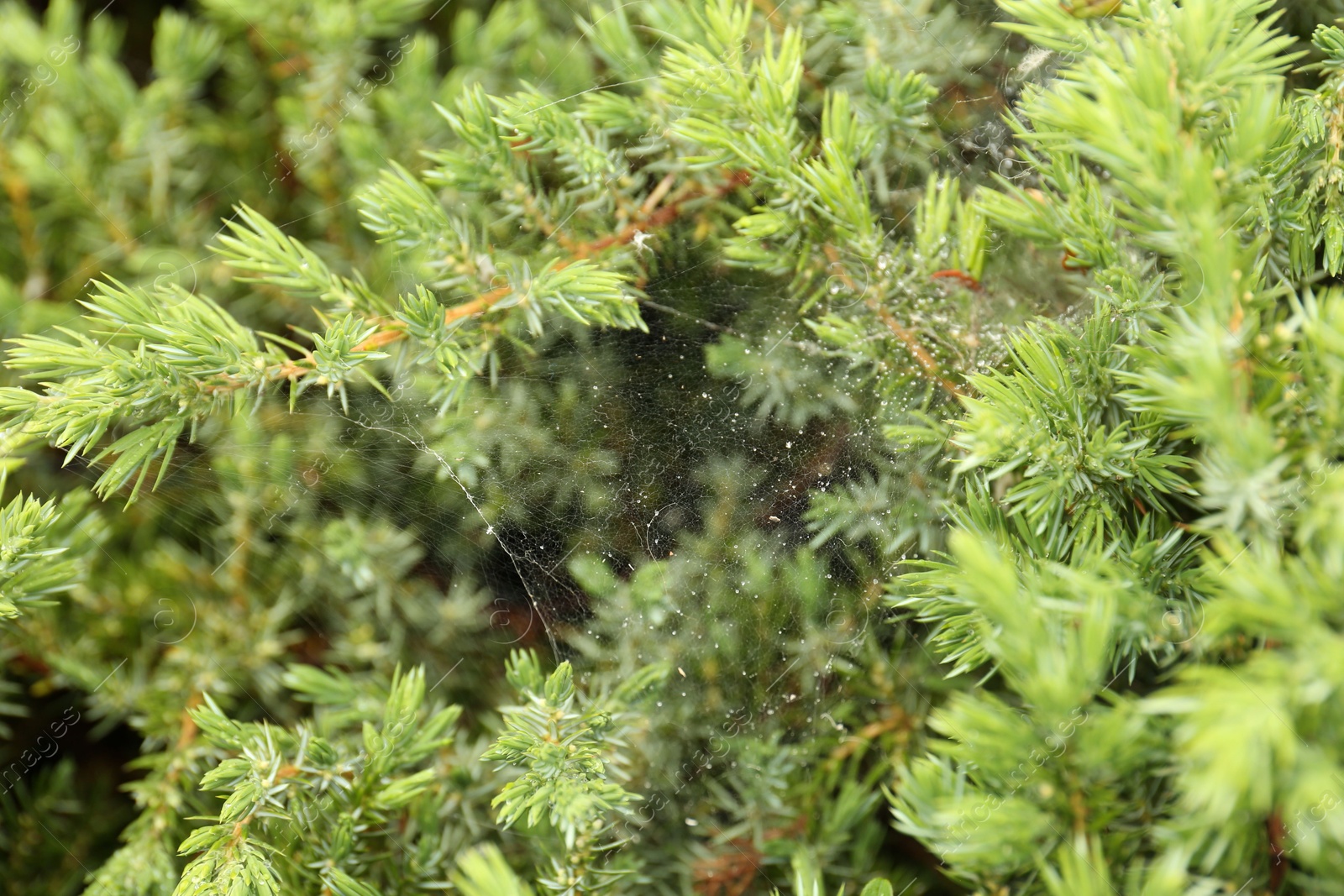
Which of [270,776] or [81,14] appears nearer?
[270,776]

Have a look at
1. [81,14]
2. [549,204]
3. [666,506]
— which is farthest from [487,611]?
[81,14]

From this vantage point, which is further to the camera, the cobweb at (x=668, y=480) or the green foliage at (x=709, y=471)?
the cobweb at (x=668, y=480)

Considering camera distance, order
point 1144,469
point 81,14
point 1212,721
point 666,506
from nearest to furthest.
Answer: point 1212,721, point 1144,469, point 666,506, point 81,14

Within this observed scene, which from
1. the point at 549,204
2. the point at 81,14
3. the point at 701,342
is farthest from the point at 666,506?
the point at 81,14

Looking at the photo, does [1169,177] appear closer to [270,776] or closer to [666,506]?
[666,506]

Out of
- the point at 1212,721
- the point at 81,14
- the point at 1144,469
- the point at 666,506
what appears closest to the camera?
the point at 1212,721

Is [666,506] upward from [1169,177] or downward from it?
downward

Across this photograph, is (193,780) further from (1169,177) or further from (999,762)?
(1169,177)

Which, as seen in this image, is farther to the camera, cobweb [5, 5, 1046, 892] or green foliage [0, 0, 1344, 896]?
cobweb [5, 5, 1046, 892]

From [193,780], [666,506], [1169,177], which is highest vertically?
[1169,177]
